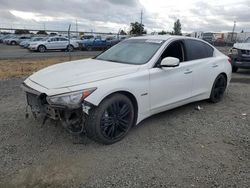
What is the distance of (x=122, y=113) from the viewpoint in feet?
12.7

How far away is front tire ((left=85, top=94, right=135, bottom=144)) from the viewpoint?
3547mm

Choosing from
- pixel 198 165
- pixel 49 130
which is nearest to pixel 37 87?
pixel 49 130

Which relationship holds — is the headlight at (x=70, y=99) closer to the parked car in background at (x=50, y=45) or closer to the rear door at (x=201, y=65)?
the rear door at (x=201, y=65)

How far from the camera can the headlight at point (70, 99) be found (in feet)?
11.0

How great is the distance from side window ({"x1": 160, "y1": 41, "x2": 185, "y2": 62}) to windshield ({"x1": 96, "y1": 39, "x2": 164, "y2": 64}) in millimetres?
177

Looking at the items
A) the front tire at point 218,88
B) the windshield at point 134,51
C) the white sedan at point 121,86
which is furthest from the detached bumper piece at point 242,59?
the windshield at point 134,51

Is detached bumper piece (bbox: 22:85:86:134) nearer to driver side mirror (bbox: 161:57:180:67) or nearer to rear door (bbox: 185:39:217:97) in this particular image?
driver side mirror (bbox: 161:57:180:67)

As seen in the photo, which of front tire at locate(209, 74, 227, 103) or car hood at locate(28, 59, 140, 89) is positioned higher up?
car hood at locate(28, 59, 140, 89)

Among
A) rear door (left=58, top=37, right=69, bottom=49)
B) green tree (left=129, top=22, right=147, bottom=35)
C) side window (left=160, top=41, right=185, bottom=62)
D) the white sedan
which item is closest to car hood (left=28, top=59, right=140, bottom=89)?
the white sedan

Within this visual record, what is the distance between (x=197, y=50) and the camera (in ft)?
17.4

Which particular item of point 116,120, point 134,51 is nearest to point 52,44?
point 134,51

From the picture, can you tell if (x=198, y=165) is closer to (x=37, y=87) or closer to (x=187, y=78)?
(x=187, y=78)

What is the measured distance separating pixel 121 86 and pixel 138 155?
98 cm

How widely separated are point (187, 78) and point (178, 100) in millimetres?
446
